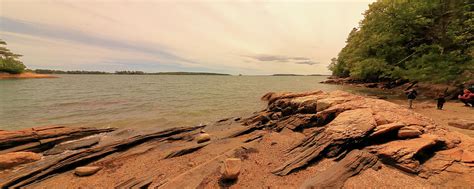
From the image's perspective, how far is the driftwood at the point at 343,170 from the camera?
4.93 m

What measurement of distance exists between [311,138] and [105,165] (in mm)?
7559

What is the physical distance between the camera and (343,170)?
5.33m

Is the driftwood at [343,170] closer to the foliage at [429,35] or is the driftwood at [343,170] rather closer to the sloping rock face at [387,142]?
the sloping rock face at [387,142]

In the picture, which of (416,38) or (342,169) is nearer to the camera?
(342,169)

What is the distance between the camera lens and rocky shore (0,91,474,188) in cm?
516

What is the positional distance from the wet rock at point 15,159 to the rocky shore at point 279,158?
26 mm

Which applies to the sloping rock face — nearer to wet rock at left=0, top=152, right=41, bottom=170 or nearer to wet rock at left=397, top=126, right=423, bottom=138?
wet rock at left=397, top=126, right=423, bottom=138

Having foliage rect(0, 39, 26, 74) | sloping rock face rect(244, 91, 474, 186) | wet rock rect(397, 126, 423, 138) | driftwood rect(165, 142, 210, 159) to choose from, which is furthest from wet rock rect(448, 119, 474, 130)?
foliage rect(0, 39, 26, 74)

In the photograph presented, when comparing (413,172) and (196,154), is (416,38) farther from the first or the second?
(196,154)

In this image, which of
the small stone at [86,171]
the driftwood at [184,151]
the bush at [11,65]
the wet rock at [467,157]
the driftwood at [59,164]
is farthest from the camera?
the bush at [11,65]

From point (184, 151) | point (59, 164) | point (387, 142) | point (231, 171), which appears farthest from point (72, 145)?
point (387, 142)

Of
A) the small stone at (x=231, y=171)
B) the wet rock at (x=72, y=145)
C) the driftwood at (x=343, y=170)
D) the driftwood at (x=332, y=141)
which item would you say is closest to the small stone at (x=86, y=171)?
the wet rock at (x=72, y=145)

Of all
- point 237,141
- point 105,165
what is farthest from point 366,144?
point 105,165

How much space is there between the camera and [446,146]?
19.2 feet
